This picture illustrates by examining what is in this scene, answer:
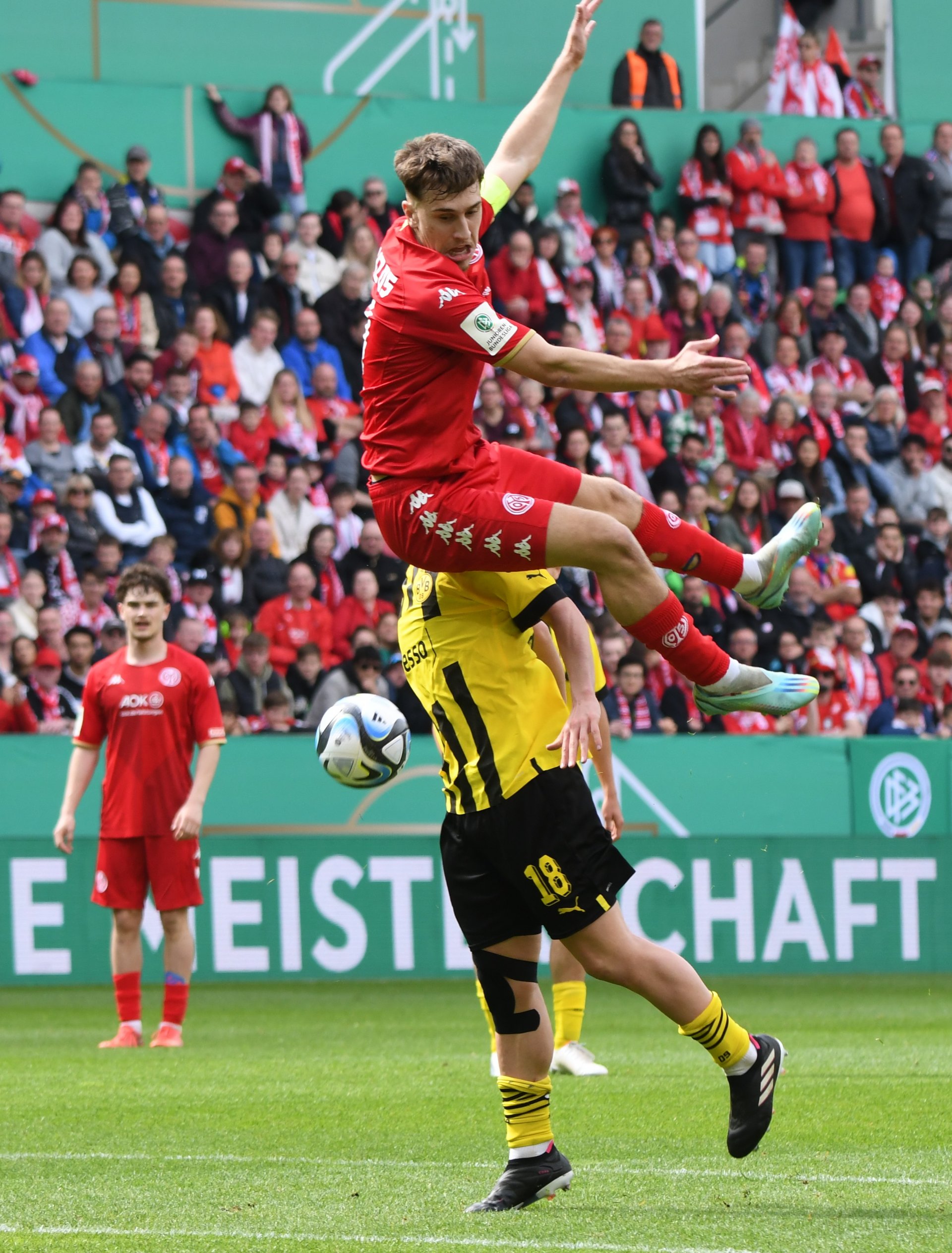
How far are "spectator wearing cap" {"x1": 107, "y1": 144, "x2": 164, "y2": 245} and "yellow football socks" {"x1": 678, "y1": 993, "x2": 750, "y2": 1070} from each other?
42.6ft

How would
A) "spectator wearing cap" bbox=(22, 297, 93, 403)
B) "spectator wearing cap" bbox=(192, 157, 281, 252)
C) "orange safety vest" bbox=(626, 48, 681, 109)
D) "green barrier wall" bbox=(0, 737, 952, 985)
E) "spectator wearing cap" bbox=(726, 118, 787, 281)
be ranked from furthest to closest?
"orange safety vest" bbox=(626, 48, 681, 109) → "spectator wearing cap" bbox=(726, 118, 787, 281) → "spectator wearing cap" bbox=(192, 157, 281, 252) → "spectator wearing cap" bbox=(22, 297, 93, 403) → "green barrier wall" bbox=(0, 737, 952, 985)

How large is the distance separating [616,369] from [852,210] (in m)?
16.0

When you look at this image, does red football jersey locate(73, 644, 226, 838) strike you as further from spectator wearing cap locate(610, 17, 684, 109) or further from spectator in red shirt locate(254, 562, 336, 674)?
spectator wearing cap locate(610, 17, 684, 109)

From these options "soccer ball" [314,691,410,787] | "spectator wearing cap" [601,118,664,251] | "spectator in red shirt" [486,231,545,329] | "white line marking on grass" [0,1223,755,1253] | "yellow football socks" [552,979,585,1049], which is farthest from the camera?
"spectator wearing cap" [601,118,664,251]

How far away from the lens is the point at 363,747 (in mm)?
5980

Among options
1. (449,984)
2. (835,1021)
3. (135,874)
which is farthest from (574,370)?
(449,984)

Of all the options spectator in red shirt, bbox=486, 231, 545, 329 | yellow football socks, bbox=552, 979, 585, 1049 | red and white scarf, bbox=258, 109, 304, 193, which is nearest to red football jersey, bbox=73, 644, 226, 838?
yellow football socks, bbox=552, 979, 585, 1049

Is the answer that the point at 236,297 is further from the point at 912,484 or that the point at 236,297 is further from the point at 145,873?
the point at 145,873

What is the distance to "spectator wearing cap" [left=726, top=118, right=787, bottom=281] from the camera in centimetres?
2006

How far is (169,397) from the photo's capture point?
16266 mm

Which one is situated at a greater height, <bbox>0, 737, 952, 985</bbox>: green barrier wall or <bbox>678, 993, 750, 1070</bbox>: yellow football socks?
<bbox>678, 993, 750, 1070</bbox>: yellow football socks

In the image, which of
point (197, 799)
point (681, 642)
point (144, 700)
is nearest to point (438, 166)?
point (681, 642)

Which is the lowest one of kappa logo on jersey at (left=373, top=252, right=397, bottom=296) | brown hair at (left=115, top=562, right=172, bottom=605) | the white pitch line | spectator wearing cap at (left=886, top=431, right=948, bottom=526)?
the white pitch line

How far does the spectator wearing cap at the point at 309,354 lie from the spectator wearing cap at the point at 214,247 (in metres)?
0.85
